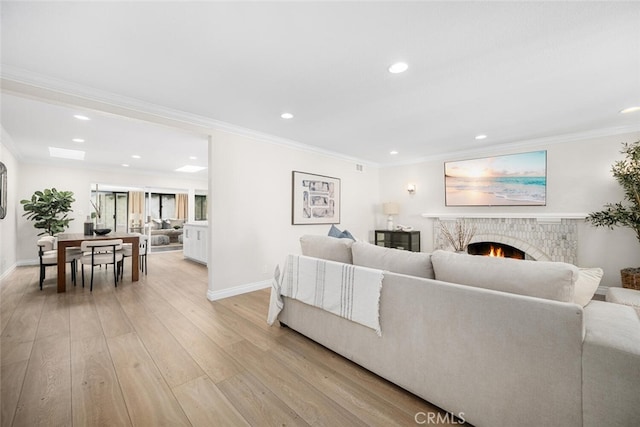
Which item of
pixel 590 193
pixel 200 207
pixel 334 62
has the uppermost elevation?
pixel 334 62

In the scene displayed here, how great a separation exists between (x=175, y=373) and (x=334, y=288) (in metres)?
1.29

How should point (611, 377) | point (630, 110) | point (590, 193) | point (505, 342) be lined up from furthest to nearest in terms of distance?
point (590, 193) < point (630, 110) < point (505, 342) < point (611, 377)

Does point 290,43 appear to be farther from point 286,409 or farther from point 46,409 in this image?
point 46,409

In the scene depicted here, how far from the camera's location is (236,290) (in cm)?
363

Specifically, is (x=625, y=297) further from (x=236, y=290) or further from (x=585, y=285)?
(x=236, y=290)

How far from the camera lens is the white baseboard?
340cm

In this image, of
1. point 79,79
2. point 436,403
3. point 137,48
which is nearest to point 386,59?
point 137,48

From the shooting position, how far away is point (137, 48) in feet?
6.31

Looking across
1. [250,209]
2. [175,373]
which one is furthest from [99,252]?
[175,373]

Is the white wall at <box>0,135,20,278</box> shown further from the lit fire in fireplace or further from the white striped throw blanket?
the lit fire in fireplace

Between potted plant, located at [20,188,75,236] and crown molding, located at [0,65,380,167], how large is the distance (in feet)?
13.9

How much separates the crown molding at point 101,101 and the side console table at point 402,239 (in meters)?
3.54

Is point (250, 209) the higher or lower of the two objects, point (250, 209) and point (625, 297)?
the higher

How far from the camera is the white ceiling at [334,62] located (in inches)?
63.1
